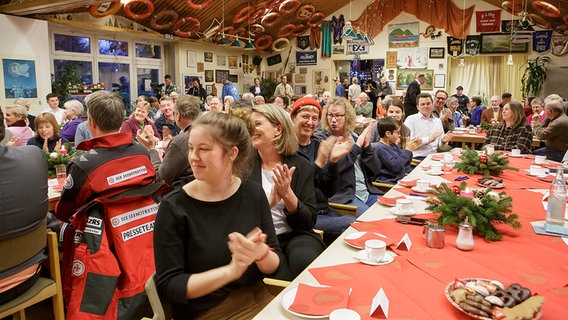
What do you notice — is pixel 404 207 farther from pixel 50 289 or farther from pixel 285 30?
pixel 285 30

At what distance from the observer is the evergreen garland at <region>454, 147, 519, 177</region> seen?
12.4 feet

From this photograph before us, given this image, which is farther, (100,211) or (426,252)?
(100,211)

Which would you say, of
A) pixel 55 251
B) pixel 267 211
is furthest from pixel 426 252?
pixel 55 251

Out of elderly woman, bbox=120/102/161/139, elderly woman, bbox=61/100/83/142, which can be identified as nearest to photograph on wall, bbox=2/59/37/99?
elderly woman, bbox=61/100/83/142

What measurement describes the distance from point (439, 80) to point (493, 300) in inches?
547

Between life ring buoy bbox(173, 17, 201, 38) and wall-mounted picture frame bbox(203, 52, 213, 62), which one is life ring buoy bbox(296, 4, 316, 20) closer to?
wall-mounted picture frame bbox(203, 52, 213, 62)

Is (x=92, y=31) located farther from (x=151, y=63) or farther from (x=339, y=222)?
(x=339, y=222)

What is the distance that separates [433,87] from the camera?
14.4 meters

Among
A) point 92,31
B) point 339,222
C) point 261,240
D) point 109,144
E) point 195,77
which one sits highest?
point 92,31

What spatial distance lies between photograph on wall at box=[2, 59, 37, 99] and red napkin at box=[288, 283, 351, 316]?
8573 mm

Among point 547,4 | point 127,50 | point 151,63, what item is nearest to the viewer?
point 547,4

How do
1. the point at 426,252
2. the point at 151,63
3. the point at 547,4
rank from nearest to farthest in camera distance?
the point at 426,252
the point at 547,4
the point at 151,63

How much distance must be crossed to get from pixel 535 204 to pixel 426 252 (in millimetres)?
1374

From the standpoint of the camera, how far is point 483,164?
3826 millimetres
